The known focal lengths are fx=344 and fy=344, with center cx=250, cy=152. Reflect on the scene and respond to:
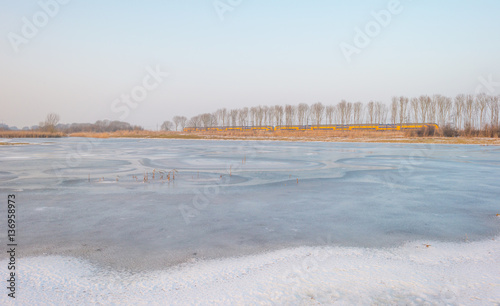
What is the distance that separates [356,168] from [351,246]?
8288mm

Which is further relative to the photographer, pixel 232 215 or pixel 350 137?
pixel 350 137

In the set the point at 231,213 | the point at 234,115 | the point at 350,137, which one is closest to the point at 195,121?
the point at 234,115

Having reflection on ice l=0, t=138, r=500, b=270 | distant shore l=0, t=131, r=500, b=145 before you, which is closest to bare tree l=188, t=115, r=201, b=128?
distant shore l=0, t=131, r=500, b=145

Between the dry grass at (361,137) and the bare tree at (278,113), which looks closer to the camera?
the dry grass at (361,137)

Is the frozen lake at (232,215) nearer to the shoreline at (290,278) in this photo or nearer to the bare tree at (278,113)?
the shoreline at (290,278)

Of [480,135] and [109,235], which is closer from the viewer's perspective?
[109,235]

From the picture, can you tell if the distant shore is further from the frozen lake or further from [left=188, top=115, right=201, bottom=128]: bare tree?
[left=188, top=115, right=201, bottom=128]: bare tree

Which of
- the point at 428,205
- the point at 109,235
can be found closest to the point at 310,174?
the point at 428,205

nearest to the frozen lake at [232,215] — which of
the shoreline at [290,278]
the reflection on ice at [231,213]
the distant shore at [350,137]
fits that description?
the reflection on ice at [231,213]

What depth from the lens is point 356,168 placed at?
39.0ft

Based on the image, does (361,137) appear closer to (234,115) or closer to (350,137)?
(350,137)

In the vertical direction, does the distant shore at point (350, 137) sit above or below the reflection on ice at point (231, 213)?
above

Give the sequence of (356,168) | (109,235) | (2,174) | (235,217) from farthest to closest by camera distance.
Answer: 1. (356,168)
2. (2,174)
3. (235,217)
4. (109,235)

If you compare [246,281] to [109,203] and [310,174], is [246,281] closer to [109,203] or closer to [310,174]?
[109,203]
